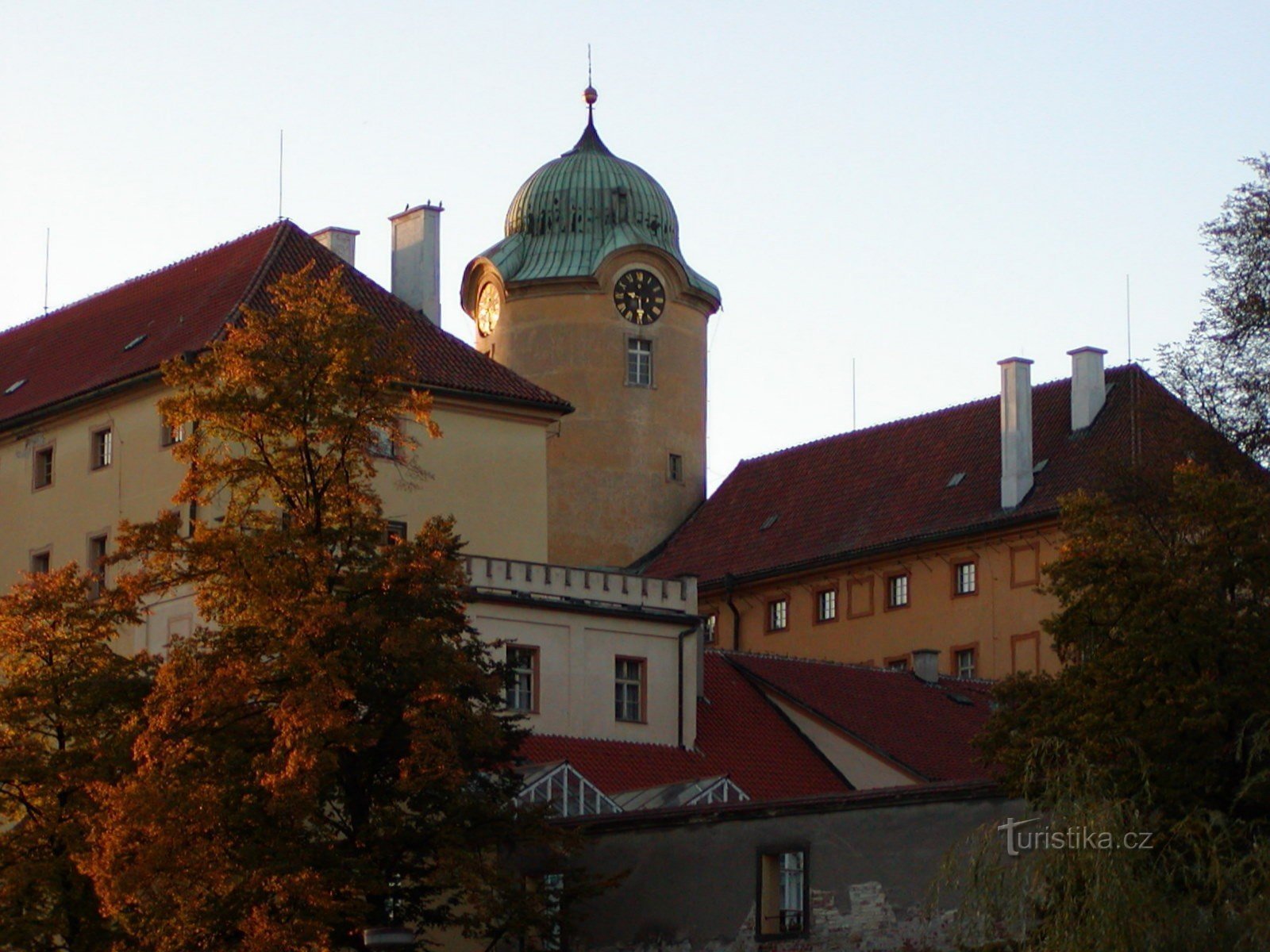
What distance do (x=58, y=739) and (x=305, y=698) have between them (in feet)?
23.3

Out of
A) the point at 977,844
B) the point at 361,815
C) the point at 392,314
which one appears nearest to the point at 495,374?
the point at 392,314

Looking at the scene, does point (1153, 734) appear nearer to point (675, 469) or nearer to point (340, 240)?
point (340, 240)

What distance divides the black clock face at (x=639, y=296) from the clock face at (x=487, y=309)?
350 cm

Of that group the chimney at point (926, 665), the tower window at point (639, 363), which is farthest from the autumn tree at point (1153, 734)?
the tower window at point (639, 363)

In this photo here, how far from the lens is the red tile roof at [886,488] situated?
220 ft

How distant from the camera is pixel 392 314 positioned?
57938 mm

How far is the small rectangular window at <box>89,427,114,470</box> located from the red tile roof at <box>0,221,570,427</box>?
0.89m

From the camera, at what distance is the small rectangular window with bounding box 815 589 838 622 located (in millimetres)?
70375

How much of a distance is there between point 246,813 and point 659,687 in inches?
752

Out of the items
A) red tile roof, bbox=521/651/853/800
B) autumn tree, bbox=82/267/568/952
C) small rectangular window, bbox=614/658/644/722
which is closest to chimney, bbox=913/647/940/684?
red tile roof, bbox=521/651/853/800

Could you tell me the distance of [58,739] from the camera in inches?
1599

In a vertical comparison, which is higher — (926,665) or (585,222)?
(585,222)

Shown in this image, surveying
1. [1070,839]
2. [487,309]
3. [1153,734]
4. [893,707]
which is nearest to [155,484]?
[893,707]

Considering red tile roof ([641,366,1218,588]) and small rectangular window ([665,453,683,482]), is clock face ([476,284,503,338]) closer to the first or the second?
small rectangular window ([665,453,683,482])
